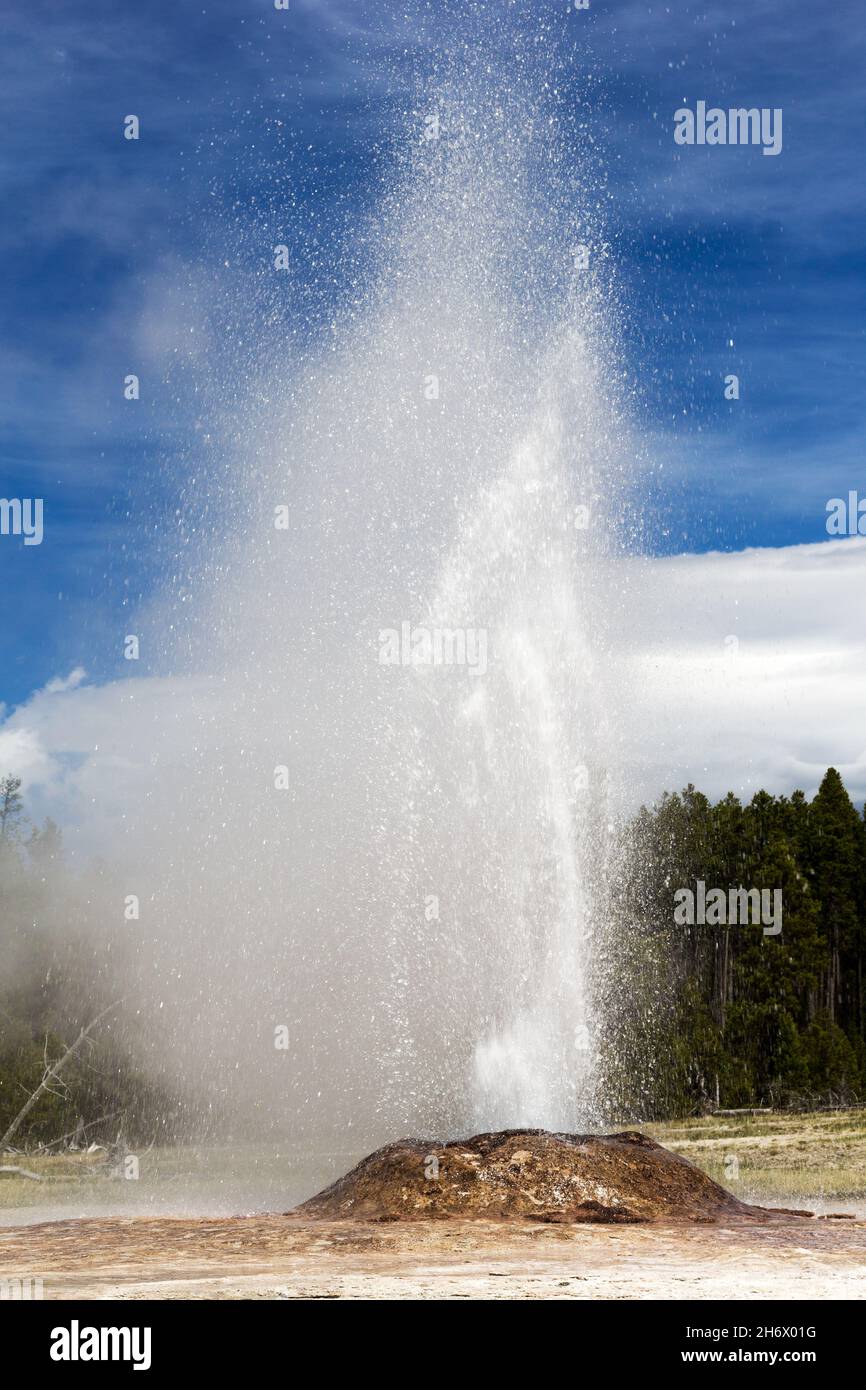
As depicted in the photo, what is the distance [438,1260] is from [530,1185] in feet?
9.09

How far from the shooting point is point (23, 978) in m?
38.6

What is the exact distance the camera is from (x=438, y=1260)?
12.5m

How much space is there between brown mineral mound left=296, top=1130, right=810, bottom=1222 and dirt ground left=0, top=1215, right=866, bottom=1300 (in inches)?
18.9

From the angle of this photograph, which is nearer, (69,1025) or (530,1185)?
(530,1185)

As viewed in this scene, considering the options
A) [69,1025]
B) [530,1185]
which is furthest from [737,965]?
[530,1185]

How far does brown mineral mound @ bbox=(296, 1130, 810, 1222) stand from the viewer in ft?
48.8

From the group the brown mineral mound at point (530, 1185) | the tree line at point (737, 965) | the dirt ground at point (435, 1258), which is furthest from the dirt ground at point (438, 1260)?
the tree line at point (737, 965)

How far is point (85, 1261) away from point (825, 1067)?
1562 inches

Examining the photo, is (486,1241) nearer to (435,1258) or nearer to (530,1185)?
(435,1258)

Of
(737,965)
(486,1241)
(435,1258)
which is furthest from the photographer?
(737,965)

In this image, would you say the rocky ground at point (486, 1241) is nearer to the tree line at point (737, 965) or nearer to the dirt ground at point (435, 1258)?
the dirt ground at point (435, 1258)

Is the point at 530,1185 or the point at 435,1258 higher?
the point at 530,1185

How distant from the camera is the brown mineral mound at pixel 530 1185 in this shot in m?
14.9

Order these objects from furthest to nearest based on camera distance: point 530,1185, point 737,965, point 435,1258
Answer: point 737,965 → point 530,1185 → point 435,1258
